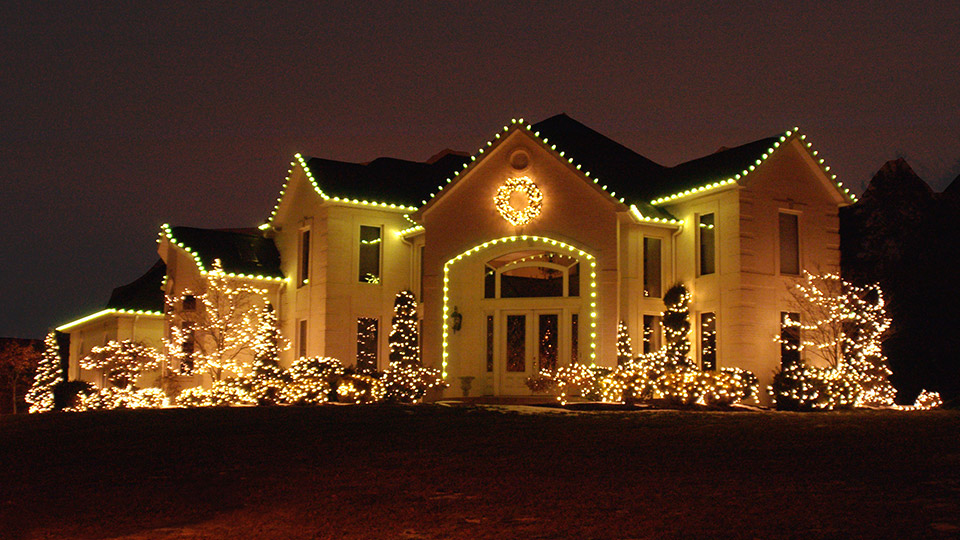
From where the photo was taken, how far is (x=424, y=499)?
29.7 ft

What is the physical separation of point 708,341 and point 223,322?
1232 centimetres

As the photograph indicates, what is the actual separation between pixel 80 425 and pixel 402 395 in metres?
8.69

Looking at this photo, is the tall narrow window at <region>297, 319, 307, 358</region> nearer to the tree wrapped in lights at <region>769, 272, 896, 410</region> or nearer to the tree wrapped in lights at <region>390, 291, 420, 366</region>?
the tree wrapped in lights at <region>390, 291, 420, 366</region>

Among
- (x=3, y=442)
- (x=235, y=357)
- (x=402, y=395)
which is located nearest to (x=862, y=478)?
(x=3, y=442)

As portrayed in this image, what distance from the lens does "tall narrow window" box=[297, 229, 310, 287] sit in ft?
92.0

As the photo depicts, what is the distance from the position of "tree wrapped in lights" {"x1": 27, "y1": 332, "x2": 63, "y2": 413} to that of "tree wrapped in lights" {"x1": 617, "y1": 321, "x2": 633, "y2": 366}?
2318 cm

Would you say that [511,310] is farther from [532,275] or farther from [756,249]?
[756,249]

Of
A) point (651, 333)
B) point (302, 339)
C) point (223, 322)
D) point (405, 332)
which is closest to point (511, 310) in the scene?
point (405, 332)

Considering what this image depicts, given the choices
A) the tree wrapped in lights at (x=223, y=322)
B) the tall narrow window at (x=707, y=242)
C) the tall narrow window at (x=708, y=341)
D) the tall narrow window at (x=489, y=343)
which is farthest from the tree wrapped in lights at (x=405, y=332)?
the tall narrow window at (x=707, y=242)

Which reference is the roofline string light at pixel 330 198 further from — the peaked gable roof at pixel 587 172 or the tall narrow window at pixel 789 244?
the tall narrow window at pixel 789 244

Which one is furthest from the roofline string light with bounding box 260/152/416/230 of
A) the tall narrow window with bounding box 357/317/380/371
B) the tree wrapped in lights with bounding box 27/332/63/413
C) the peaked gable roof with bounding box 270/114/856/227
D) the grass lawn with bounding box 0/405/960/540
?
the tree wrapped in lights with bounding box 27/332/63/413

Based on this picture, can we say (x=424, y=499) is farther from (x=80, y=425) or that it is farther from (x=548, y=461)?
(x=80, y=425)

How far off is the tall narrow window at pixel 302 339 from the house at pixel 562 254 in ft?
1.29

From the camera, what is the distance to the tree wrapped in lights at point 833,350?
21.1 metres
